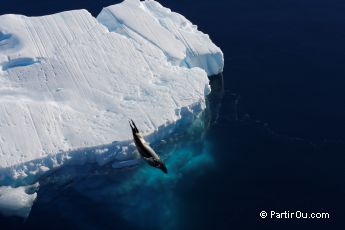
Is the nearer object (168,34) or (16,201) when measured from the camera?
(16,201)

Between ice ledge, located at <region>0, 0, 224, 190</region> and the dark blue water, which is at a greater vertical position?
ice ledge, located at <region>0, 0, 224, 190</region>

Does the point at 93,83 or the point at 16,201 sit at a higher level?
the point at 93,83

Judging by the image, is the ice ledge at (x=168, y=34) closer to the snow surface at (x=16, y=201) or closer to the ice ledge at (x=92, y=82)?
the ice ledge at (x=92, y=82)

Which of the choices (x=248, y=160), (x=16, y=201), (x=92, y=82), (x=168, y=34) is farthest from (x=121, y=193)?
(x=168, y=34)

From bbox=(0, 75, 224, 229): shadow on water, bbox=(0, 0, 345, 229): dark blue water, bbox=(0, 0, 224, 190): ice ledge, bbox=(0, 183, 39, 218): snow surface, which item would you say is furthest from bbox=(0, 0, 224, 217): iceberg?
bbox=(0, 0, 345, 229): dark blue water

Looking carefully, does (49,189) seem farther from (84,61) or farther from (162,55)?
(162,55)

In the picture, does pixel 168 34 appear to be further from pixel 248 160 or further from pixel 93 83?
pixel 248 160

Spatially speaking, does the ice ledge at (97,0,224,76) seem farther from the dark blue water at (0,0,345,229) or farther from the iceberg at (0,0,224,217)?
the dark blue water at (0,0,345,229)
